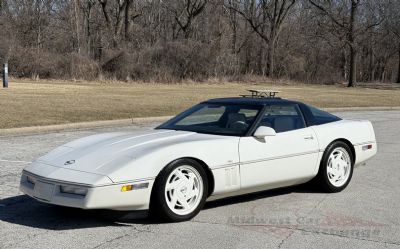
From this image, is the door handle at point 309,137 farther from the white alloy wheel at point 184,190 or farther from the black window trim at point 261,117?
the white alloy wheel at point 184,190

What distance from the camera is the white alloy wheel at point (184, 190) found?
5312 millimetres

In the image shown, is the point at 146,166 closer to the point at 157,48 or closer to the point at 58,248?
the point at 58,248

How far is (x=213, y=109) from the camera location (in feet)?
22.5

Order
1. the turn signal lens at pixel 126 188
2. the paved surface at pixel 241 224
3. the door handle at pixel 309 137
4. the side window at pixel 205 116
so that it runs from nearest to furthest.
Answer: the paved surface at pixel 241 224
the turn signal lens at pixel 126 188
the door handle at pixel 309 137
the side window at pixel 205 116

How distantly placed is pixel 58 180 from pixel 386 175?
5.09m

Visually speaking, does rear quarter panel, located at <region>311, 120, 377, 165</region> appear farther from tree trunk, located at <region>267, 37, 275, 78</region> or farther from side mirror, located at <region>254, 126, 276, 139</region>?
tree trunk, located at <region>267, 37, 275, 78</region>

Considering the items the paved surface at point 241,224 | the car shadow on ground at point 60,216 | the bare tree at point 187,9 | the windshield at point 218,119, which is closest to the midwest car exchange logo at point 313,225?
the paved surface at point 241,224

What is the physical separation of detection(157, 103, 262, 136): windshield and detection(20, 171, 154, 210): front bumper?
1338 mm

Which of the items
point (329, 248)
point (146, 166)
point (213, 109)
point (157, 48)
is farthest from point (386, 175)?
point (157, 48)

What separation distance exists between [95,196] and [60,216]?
879mm

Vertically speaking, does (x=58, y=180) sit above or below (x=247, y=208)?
above

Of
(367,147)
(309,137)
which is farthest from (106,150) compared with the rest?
(367,147)

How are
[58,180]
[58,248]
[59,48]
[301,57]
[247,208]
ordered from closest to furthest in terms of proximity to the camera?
[58,248] < [58,180] < [247,208] < [59,48] < [301,57]

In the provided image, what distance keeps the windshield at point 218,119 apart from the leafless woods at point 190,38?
36608mm
